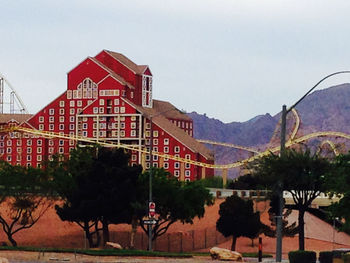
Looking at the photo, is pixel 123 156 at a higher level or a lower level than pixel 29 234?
higher

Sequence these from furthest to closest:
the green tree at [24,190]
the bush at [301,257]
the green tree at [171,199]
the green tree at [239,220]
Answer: the green tree at [24,190], the green tree at [239,220], the green tree at [171,199], the bush at [301,257]

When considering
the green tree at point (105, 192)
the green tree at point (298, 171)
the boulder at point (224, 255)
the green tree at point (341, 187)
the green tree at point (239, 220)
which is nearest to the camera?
the green tree at point (341, 187)

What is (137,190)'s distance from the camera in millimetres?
93625

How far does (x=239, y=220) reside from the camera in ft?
321

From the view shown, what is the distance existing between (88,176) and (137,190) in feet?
14.8

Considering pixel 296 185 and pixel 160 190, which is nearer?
pixel 296 185

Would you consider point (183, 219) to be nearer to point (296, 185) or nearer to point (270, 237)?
point (270, 237)

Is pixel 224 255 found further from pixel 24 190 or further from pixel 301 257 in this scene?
pixel 24 190

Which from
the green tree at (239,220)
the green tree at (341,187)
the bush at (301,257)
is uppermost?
the green tree at (341,187)

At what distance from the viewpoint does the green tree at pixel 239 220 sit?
97562mm

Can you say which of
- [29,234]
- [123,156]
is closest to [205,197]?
[123,156]

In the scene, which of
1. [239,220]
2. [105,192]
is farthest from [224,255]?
[239,220]

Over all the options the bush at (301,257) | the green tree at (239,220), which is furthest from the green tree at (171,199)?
the bush at (301,257)

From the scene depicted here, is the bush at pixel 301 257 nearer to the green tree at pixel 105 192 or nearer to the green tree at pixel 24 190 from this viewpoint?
the green tree at pixel 105 192
